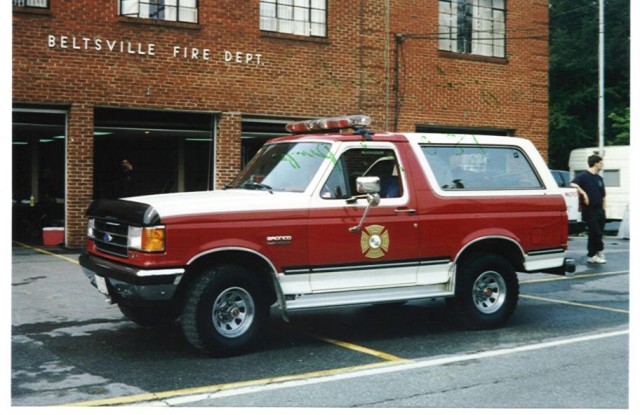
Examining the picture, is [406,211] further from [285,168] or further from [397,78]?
[397,78]

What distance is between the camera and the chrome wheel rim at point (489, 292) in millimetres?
8570

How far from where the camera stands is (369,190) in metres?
7.38

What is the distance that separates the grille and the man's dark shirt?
9.33 m

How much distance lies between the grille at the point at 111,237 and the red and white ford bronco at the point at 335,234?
2cm

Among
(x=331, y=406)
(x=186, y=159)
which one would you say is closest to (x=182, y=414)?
(x=331, y=406)

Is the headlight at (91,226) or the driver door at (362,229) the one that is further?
the headlight at (91,226)

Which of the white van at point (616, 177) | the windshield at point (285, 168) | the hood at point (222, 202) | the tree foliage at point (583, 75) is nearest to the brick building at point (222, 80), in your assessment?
the tree foliage at point (583, 75)

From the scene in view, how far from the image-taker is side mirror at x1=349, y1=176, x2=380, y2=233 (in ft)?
24.2

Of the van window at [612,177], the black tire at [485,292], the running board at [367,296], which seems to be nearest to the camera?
the running board at [367,296]

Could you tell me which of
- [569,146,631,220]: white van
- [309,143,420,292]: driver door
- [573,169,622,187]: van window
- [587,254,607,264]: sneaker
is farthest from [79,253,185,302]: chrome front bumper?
[573,169,622,187]: van window

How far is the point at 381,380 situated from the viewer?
646 cm

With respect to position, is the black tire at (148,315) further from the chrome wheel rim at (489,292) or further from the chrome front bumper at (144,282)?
the chrome wheel rim at (489,292)

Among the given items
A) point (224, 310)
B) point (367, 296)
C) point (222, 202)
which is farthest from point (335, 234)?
point (224, 310)

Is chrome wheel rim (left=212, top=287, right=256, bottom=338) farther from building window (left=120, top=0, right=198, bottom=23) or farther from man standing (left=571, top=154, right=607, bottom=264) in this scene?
building window (left=120, top=0, right=198, bottom=23)
